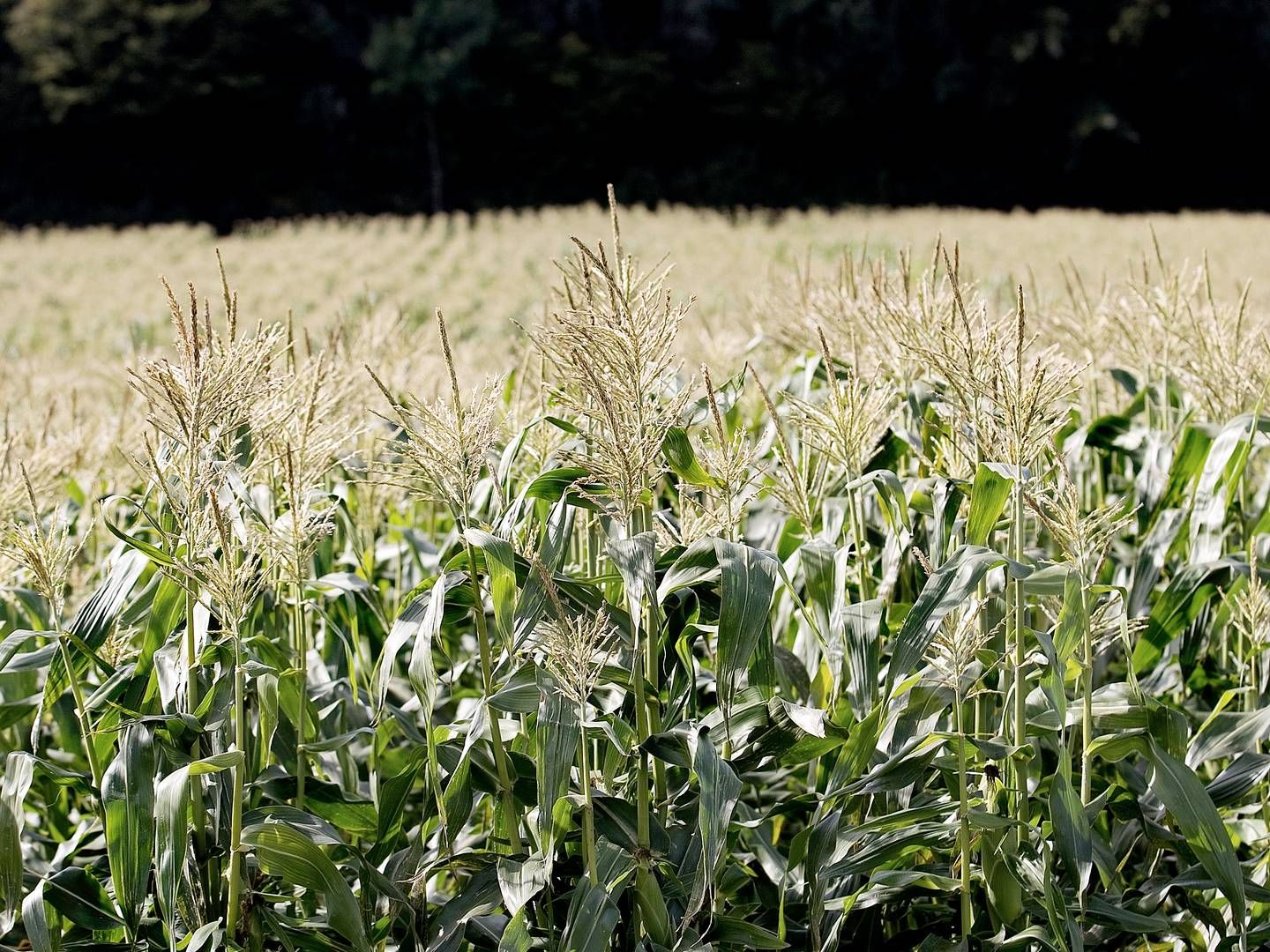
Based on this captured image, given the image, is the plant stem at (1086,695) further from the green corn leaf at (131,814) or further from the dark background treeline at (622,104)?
the dark background treeline at (622,104)

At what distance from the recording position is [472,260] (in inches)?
523

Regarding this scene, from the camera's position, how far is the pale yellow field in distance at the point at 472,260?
8938 millimetres

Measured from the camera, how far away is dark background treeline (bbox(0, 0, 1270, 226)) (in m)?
28.8

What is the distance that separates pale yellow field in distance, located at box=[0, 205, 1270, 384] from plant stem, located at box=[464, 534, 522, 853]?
286 centimetres

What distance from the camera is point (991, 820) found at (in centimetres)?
187

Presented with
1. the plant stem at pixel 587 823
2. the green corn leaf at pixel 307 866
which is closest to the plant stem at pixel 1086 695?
the plant stem at pixel 587 823

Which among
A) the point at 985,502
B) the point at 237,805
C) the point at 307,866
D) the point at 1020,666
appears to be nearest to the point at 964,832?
the point at 1020,666

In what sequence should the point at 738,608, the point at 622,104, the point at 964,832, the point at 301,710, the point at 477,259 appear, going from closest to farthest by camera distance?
the point at 738,608
the point at 964,832
the point at 301,710
the point at 477,259
the point at 622,104

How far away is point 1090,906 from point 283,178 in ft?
104

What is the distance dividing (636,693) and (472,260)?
39.0ft

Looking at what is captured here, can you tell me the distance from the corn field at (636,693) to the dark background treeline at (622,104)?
27037 mm

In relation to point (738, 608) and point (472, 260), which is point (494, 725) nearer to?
point (738, 608)

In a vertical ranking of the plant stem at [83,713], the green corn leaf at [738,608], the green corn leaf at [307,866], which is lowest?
the green corn leaf at [307,866]

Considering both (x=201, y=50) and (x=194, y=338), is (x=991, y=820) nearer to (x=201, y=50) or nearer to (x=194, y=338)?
(x=194, y=338)
